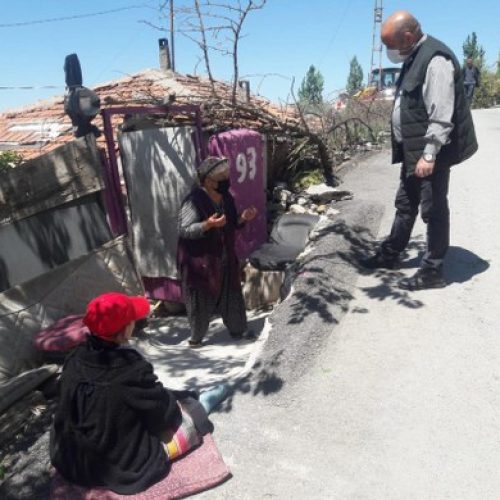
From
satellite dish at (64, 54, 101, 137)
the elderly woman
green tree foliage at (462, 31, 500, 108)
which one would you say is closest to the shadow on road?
the elderly woman

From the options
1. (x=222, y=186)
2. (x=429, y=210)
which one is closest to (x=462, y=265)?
(x=429, y=210)

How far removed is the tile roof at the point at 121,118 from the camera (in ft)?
23.9

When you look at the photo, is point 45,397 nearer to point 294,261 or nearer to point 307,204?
point 294,261

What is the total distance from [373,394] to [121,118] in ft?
24.0

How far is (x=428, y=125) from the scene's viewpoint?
365cm

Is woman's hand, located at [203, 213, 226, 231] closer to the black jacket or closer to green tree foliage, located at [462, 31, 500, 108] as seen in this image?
the black jacket

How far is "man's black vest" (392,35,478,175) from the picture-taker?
3.56 meters

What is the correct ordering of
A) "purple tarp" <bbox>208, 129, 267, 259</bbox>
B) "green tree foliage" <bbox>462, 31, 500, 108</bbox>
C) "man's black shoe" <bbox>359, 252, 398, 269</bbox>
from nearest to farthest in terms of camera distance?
1. "man's black shoe" <bbox>359, 252, 398, 269</bbox>
2. "purple tarp" <bbox>208, 129, 267, 259</bbox>
3. "green tree foliage" <bbox>462, 31, 500, 108</bbox>

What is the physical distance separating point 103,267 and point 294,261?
214 cm

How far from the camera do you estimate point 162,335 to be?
5.61 metres

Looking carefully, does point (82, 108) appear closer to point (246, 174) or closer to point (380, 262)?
point (246, 174)

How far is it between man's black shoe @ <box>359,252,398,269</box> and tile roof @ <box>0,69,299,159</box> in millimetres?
3054

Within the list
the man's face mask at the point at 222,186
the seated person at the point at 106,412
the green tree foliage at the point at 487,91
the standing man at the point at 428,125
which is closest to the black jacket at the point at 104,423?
the seated person at the point at 106,412

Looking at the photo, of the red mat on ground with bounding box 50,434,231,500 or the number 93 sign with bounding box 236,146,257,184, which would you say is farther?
the number 93 sign with bounding box 236,146,257,184
